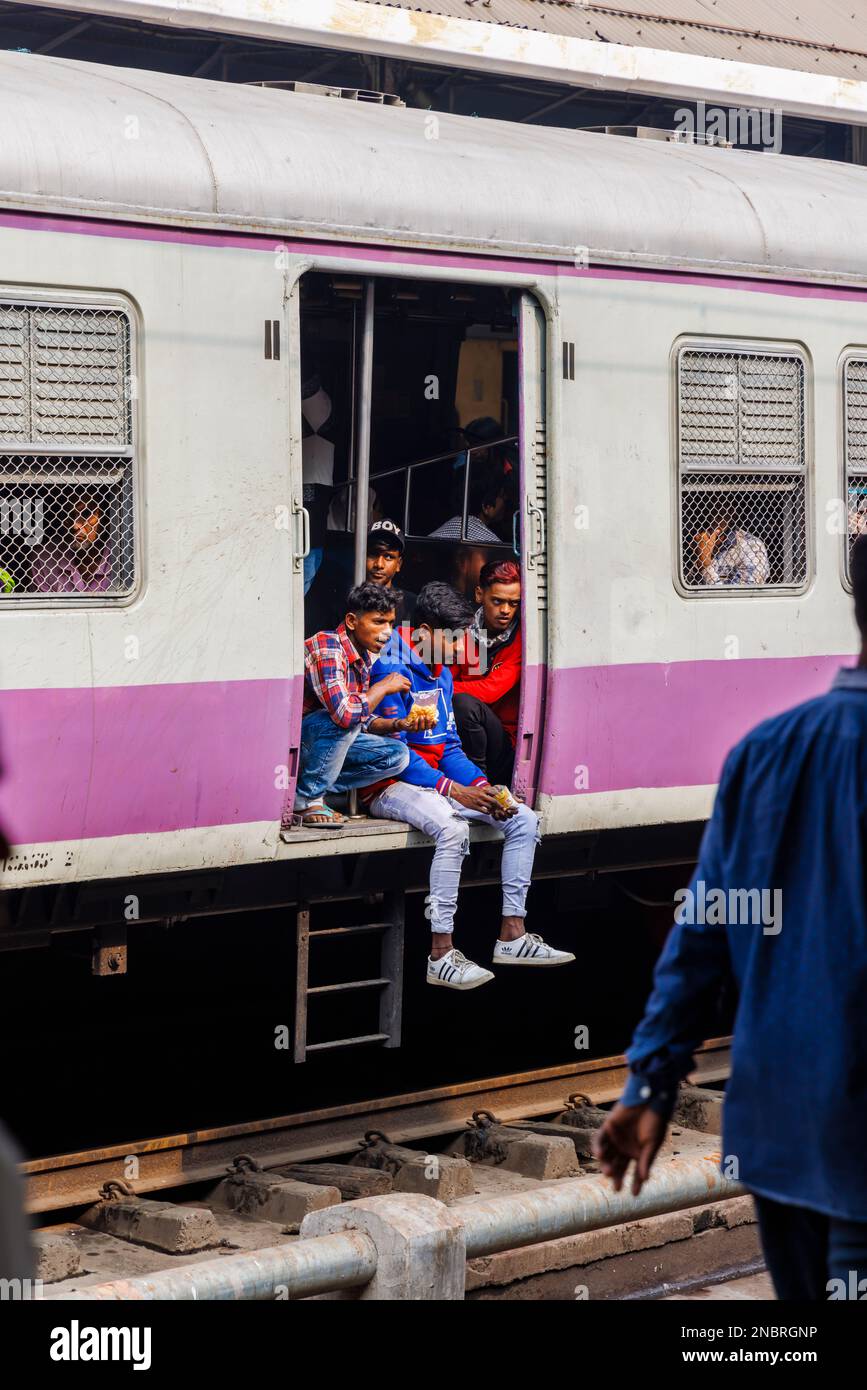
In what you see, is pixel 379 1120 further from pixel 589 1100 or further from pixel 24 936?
pixel 24 936

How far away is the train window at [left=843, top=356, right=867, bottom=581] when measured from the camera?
7.70 m

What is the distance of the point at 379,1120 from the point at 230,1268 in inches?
90.8

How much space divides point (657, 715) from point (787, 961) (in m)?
4.19

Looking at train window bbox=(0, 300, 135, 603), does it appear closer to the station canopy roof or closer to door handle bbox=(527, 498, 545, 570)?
door handle bbox=(527, 498, 545, 570)

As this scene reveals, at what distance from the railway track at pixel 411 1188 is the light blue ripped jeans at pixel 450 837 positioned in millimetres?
808

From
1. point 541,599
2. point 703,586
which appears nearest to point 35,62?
point 541,599

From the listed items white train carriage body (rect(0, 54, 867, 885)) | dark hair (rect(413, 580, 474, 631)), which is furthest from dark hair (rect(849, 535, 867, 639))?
dark hair (rect(413, 580, 474, 631))

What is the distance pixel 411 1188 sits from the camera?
6.50m

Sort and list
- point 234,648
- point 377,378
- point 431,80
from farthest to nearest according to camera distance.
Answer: point 431,80
point 377,378
point 234,648

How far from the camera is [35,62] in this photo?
6.24 m

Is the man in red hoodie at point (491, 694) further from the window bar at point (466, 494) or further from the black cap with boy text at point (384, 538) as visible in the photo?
the window bar at point (466, 494)

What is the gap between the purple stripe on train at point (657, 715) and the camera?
22.8 feet

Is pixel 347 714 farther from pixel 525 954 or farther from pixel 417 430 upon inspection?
pixel 417 430

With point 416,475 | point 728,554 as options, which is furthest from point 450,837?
point 416,475
